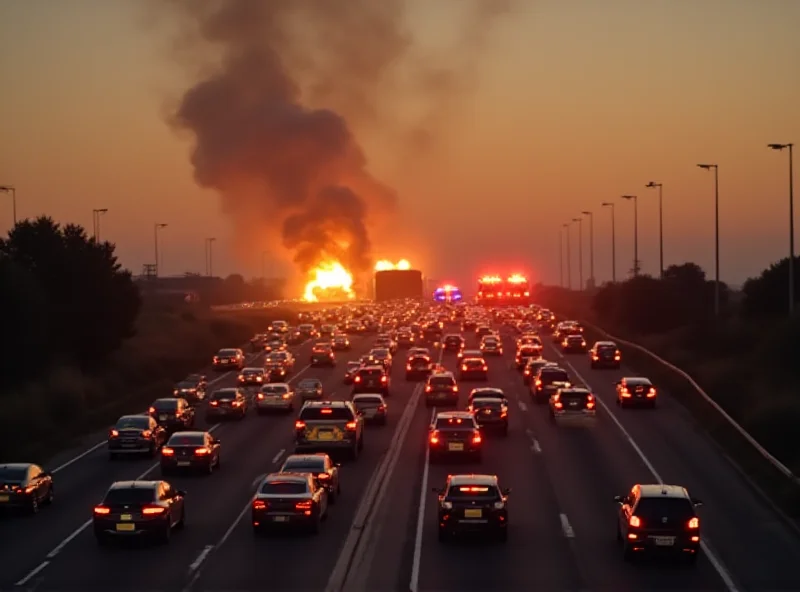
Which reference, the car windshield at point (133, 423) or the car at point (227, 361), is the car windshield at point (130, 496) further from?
the car at point (227, 361)

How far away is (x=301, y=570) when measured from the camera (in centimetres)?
2667

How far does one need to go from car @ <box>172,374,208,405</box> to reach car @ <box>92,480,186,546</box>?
3375cm

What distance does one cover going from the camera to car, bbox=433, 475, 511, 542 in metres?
29.5

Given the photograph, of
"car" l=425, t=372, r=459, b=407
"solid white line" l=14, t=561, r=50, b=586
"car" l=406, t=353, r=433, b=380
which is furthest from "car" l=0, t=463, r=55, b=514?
"car" l=406, t=353, r=433, b=380

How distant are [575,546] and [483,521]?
215 cm

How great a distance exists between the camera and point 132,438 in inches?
1795

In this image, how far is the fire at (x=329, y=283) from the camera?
150500 millimetres

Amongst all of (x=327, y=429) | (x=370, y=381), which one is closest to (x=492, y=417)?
(x=327, y=429)

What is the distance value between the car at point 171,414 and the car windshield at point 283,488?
70.2 feet

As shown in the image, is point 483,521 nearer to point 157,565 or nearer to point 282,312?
point 157,565

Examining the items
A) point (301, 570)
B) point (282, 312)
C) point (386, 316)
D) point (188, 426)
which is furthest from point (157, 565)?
point (282, 312)

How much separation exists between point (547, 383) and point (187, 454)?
2496 cm

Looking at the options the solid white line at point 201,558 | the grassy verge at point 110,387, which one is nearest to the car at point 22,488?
the solid white line at point 201,558

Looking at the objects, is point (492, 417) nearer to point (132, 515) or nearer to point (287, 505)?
point (287, 505)
